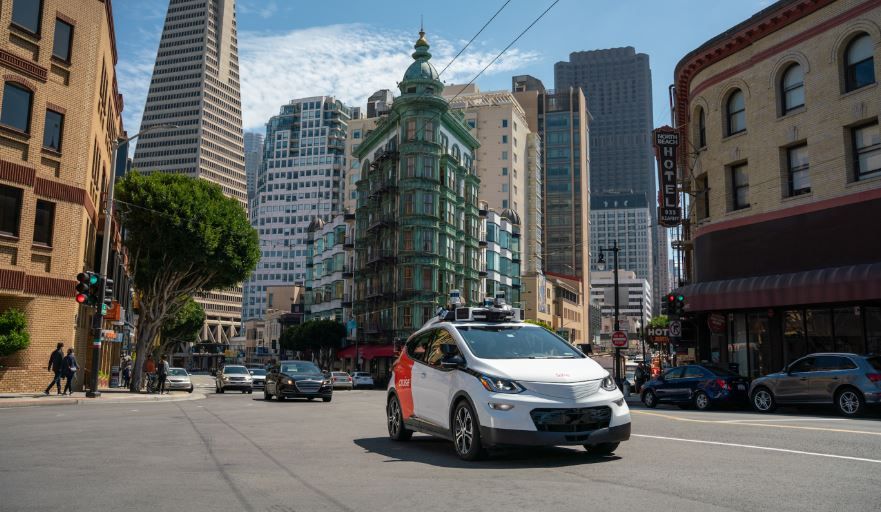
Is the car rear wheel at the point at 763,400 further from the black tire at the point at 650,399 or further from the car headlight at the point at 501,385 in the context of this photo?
the car headlight at the point at 501,385

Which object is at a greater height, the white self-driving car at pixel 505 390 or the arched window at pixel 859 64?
the arched window at pixel 859 64

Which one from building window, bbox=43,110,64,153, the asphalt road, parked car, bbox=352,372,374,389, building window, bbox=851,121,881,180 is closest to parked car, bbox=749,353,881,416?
the asphalt road

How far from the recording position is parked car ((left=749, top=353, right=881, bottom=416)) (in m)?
16.9

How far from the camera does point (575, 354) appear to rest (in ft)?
32.0

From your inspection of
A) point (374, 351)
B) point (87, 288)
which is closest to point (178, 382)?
point (87, 288)

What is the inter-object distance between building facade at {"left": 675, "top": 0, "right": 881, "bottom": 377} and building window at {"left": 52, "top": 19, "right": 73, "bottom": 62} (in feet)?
84.0

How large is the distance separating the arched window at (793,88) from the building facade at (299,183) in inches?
6462

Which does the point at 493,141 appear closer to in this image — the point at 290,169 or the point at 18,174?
the point at 18,174

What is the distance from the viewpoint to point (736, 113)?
30016 millimetres

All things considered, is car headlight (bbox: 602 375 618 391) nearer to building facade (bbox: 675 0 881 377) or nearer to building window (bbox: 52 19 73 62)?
building facade (bbox: 675 0 881 377)

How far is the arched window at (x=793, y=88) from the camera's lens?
88.4 ft

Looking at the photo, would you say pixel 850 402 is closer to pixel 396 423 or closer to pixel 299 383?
pixel 396 423

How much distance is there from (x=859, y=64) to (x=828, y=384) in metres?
12.9

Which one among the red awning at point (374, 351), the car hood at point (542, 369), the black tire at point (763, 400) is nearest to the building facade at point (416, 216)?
the red awning at point (374, 351)
